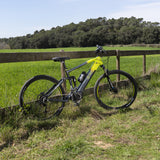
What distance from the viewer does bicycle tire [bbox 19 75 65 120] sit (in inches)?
145

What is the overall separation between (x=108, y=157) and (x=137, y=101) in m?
2.60

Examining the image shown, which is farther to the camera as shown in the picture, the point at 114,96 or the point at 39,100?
the point at 114,96

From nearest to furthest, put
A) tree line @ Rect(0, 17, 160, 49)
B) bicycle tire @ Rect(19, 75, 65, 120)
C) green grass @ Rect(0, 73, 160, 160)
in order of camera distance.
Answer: green grass @ Rect(0, 73, 160, 160)
bicycle tire @ Rect(19, 75, 65, 120)
tree line @ Rect(0, 17, 160, 49)

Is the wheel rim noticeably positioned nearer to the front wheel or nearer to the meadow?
the front wheel

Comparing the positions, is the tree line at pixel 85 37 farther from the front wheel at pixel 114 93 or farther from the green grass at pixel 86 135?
the green grass at pixel 86 135

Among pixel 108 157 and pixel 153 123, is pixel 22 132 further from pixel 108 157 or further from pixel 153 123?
pixel 153 123

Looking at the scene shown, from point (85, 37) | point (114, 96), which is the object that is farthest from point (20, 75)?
point (85, 37)

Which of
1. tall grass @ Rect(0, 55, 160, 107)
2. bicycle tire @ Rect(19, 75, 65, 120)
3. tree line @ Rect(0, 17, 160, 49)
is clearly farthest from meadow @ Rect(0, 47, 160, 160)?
tree line @ Rect(0, 17, 160, 49)

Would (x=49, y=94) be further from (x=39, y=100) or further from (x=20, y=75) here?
(x=20, y=75)

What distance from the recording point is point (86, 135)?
3.21 meters

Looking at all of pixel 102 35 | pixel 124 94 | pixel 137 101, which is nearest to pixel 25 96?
pixel 124 94

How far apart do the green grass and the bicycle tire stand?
0.56 feet

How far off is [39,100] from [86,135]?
3.55ft

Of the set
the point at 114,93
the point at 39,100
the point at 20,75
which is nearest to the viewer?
the point at 39,100
